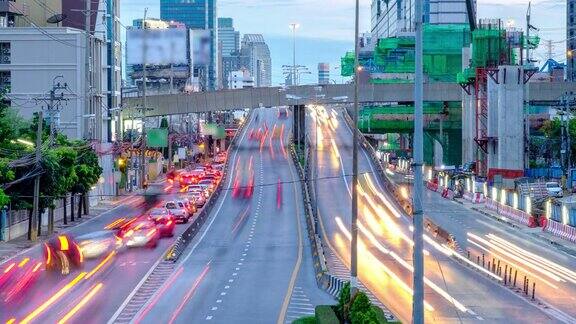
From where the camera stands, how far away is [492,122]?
9269 centimetres

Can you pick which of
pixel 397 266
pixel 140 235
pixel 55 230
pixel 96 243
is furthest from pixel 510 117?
pixel 96 243

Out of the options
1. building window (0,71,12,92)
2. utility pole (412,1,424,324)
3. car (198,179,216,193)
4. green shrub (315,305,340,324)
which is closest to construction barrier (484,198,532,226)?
car (198,179,216,193)

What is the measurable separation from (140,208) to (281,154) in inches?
1690

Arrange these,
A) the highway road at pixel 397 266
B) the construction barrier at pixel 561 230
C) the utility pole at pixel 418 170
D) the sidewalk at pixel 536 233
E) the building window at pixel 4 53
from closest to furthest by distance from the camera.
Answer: the utility pole at pixel 418 170 < the highway road at pixel 397 266 < the sidewalk at pixel 536 233 < the construction barrier at pixel 561 230 < the building window at pixel 4 53

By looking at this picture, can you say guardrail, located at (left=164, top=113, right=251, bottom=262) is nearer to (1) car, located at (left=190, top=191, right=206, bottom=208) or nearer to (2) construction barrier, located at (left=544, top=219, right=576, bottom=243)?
(1) car, located at (left=190, top=191, right=206, bottom=208)

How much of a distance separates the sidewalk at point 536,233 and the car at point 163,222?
22054mm

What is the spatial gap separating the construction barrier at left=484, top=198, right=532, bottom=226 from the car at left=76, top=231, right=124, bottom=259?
30.9m

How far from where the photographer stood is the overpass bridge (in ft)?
348

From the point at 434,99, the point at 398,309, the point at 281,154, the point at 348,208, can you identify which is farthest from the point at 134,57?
the point at 398,309

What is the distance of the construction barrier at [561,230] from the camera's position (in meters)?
59.4

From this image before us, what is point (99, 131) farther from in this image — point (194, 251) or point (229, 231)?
point (194, 251)

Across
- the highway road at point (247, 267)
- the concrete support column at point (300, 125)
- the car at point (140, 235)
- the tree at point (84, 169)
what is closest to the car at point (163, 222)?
the highway road at point (247, 267)

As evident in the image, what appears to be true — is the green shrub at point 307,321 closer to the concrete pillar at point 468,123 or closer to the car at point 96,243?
the car at point 96,243

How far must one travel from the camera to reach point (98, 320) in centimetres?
3266
